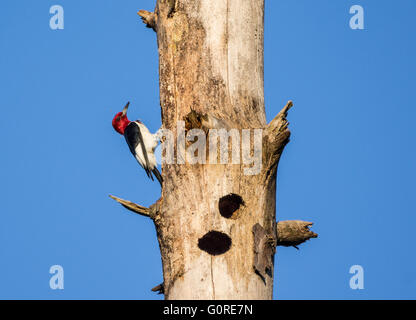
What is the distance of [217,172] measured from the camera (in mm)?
4301

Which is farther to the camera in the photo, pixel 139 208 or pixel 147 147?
pixel 147 147

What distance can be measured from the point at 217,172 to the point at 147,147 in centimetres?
385

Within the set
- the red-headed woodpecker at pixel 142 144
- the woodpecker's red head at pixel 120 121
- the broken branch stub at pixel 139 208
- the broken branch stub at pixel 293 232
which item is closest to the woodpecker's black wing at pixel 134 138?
the red-headed woodpecker at pixel 142 144

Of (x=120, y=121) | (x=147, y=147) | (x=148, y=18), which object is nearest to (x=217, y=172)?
(x=148, y=18)

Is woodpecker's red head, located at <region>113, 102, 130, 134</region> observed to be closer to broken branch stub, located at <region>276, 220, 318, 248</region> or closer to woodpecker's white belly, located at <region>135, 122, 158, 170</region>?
woodpecker's white belly, located at <region>135, 122, 158, 170</region>

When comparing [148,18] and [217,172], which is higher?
[148,18]

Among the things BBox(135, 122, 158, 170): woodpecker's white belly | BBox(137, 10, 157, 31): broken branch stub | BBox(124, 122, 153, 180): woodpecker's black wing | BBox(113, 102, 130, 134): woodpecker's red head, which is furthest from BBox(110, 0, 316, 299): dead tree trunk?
BBox(113, 102, 130, 134): woodpecker's red head

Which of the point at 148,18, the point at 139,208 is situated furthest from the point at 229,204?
the point at 148,18

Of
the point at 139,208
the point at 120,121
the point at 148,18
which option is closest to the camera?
the point at 139,208

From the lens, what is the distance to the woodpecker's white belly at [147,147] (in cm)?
799

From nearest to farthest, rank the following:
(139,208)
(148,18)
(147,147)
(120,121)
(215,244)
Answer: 1. (215,244)
2. (139,208)
3. (148,18)
4. (147,147)
5. (120,121)

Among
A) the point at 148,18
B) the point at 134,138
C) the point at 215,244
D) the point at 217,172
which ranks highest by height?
the point at 148,18

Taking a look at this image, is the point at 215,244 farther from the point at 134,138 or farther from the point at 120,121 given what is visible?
the point at 120,121

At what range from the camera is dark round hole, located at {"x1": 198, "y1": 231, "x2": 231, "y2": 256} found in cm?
422
